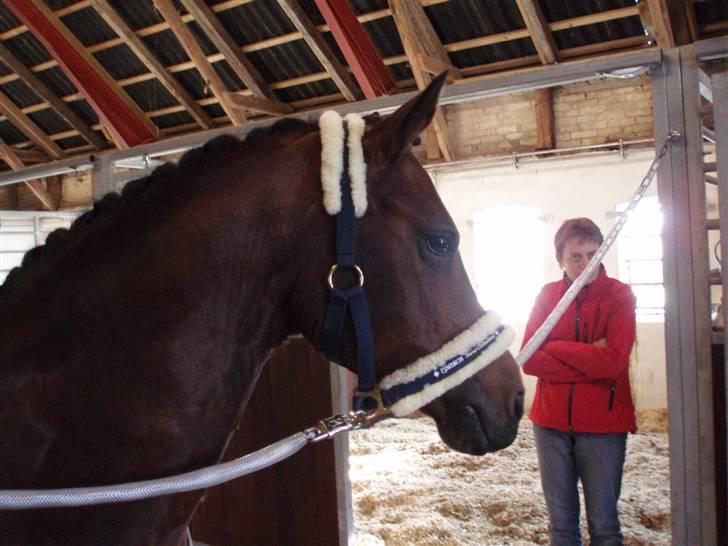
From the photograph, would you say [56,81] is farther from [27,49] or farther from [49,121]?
[49,121]

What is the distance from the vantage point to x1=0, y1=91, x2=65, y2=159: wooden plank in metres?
9.41

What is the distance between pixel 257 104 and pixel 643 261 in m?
4.67

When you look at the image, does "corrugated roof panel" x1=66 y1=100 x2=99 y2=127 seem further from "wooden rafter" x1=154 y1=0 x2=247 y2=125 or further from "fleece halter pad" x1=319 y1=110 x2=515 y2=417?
"fleece halter pad" x1=319 y1=110 x2=515 y2=417

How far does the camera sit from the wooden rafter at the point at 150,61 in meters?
6.98

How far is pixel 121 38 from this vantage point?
740 cm

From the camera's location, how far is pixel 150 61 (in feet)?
24.8

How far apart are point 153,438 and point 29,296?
34cm

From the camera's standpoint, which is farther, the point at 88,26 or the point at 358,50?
the point at 88,26

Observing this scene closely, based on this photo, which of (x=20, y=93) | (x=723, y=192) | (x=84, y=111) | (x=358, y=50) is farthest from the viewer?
(x=20, y=93)

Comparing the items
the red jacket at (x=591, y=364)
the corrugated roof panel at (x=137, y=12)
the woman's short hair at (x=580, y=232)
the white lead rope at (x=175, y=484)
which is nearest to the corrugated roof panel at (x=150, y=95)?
the corrugated roof panel at (x=137, y=12)

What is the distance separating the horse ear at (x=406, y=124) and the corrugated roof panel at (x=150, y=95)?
8.16 metres

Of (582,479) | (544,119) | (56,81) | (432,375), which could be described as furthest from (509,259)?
(56,81)

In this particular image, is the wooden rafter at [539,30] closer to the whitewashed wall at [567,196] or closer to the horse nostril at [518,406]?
the whitewashed wall at [567,196]

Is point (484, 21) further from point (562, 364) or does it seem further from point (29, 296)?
point (29, 296)
